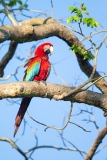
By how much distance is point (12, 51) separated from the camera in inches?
172

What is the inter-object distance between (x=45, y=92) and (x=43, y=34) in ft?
2.70

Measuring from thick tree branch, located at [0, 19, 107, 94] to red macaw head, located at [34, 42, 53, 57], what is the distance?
1.36 feet

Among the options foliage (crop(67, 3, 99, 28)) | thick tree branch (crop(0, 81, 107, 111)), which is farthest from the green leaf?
thick tree branch (crop(0, 81, 107, 111))

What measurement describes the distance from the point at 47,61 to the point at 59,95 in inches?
50.4

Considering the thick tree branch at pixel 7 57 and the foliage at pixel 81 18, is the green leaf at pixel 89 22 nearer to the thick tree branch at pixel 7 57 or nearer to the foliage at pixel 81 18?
the foliage at pixel 81 18

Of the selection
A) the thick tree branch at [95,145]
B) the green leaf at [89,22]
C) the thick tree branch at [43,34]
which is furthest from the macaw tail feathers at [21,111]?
the green leaf at [89,22]

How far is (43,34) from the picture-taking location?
4051 mm

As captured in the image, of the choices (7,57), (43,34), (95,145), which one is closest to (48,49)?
(7,57)

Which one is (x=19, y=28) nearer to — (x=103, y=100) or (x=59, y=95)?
(x=59, y=95)

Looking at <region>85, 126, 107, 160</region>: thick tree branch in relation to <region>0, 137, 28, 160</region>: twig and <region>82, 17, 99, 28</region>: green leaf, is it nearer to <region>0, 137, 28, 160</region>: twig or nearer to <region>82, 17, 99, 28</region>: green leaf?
<region>0, 137, 28, 160</region>: twig

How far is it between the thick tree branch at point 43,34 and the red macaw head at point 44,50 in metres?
0.42

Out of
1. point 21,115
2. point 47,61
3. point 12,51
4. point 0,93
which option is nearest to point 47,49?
point 47,61

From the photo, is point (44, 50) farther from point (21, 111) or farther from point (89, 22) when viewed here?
point (89, 22)

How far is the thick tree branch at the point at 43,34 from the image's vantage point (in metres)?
3.60
